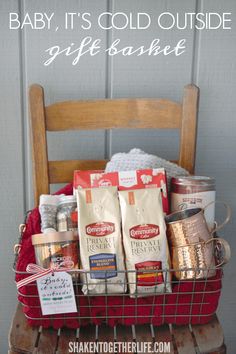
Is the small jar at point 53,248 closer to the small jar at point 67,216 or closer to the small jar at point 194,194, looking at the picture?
the small jar at point 67,216

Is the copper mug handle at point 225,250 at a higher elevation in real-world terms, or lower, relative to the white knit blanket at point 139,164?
lower

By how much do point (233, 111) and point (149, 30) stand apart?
314mm

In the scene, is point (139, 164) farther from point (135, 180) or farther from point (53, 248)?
point (53, 248)

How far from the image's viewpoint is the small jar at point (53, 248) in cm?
74

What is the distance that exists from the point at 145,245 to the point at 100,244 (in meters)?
0.08

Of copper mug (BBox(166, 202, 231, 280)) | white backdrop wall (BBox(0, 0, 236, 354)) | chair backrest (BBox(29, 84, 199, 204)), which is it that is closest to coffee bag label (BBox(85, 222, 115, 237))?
copper mug (BBox(166, 202, 231, 280))

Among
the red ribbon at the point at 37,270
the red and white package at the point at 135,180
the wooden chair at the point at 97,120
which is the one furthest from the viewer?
the wooden chair at the point at 97,120

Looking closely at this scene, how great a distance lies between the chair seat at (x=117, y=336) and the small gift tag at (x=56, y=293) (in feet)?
0.18

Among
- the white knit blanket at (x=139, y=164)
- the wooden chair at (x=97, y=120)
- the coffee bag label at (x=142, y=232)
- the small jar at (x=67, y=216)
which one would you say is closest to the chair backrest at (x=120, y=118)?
the wooden chair at (x=97, y=120)

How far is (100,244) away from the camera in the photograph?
29.3 inches

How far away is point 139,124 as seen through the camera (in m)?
1.06

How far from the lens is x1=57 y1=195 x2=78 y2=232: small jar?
79cm

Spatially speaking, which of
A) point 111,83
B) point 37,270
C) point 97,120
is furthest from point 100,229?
point 111,83

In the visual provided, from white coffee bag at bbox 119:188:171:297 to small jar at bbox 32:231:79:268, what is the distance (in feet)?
0.33
